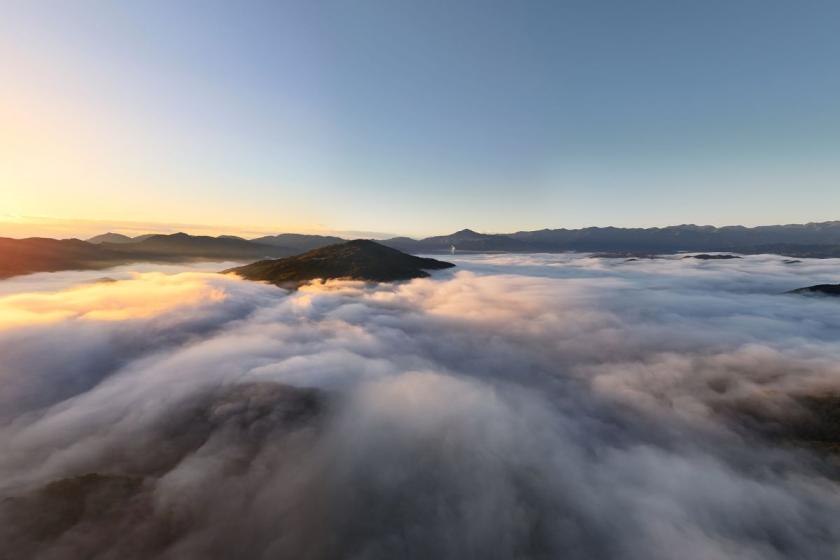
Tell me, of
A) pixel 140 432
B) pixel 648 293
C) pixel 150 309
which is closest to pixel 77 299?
pixel 150 309

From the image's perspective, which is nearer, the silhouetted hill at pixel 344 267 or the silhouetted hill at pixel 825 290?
the silhouetted hill at pixel 825 290

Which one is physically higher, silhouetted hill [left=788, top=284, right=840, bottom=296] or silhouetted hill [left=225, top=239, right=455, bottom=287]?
silhouetted hill [left=225, top=239, right=455, bottom=287]

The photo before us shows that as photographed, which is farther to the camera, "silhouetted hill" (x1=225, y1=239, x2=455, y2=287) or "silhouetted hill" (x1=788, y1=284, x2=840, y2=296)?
"silhouetted hill" (x1=225, y1=239, x2=455, y2=287)

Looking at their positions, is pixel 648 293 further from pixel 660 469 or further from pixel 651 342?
pixel 660 469

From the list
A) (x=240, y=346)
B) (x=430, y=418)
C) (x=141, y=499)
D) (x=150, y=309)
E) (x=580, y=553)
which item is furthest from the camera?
(x=150, y=309)

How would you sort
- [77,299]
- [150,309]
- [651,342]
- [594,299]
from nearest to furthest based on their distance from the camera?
[651,342] < [150,309] < [77,299] < [594,299]

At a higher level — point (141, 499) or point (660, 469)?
point (141, 499)

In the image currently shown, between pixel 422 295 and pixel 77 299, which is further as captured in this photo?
pixel 422 295

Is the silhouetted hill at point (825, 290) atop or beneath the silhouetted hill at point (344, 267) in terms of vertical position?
beneath
